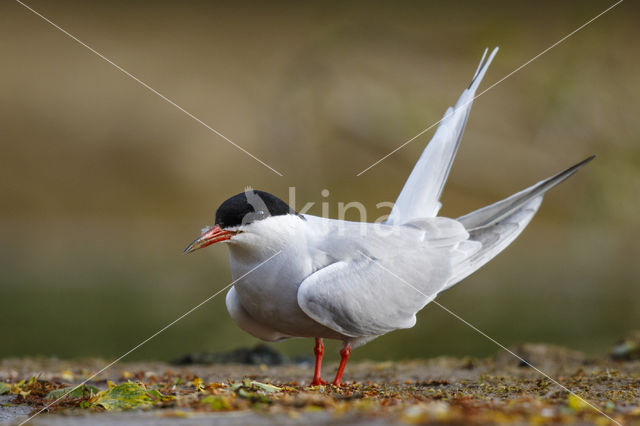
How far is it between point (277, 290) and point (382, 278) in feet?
2.04

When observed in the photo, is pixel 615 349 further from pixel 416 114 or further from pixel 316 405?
pixel 416 114

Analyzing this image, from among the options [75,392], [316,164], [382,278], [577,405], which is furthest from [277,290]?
[316,164]

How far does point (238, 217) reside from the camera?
3.81 metres

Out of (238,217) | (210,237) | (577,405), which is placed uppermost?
(238,217)

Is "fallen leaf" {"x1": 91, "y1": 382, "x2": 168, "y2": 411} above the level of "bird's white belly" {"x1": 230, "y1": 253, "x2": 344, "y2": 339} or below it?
below

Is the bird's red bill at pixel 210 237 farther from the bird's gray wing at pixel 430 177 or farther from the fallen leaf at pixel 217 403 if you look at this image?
the bird's gray wing at pixel 430 177

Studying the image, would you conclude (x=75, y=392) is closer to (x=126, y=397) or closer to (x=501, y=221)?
(x=126, y=397)

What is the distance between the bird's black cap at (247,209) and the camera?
380 cm

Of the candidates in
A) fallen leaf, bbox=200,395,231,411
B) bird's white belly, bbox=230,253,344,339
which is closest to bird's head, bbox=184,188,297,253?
bird's white belly, bbox=230,253,344,339

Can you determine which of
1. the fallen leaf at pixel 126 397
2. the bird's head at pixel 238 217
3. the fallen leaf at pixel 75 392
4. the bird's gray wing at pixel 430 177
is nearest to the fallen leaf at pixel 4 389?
the fallen leaf at pixel 75 392

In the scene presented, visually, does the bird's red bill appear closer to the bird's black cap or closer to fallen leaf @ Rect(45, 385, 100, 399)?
the bird's black cap

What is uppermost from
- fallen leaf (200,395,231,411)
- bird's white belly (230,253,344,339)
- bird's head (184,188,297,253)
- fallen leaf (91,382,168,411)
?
bird's head (184,188,297,253)

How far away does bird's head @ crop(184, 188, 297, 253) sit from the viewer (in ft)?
12.4

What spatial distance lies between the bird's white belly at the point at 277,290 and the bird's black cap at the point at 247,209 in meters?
0.26
